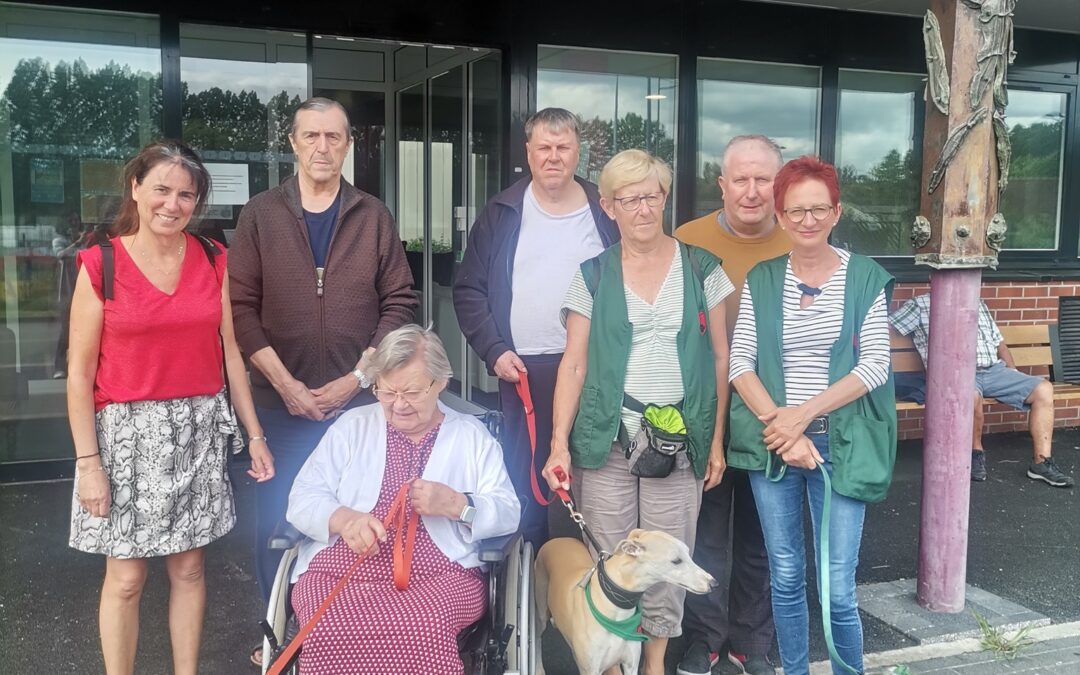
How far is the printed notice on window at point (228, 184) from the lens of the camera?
19.3ft

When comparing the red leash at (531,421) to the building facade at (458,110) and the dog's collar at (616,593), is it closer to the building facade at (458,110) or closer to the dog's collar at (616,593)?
the dog's collar at (616,593)

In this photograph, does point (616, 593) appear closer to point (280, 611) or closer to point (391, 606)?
point (391, 606)

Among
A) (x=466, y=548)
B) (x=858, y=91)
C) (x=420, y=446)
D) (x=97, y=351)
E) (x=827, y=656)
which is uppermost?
(x=858, y=91)

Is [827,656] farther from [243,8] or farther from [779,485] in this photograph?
[243,8]

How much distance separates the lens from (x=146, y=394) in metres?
2.82

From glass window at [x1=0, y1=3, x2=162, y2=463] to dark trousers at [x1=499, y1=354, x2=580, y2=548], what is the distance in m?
3.30

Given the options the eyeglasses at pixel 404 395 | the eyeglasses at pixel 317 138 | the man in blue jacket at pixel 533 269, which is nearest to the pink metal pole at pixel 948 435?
the man in blue jacket at pixel 533 269

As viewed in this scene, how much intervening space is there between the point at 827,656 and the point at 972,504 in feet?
8.14

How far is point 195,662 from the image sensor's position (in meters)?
3.08

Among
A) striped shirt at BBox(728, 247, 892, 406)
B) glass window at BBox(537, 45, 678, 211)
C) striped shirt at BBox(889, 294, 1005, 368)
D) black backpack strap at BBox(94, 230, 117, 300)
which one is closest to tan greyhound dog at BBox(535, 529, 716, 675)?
striped shirt at BBox(728, 247, 892, 406)

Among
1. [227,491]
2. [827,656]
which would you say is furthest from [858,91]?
[227,491]

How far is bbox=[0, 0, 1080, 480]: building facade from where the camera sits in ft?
18.4

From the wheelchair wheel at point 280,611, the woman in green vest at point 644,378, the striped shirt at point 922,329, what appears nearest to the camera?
the wheelchair wheel at point 280,611

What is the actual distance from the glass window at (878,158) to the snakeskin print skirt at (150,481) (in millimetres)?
5504
